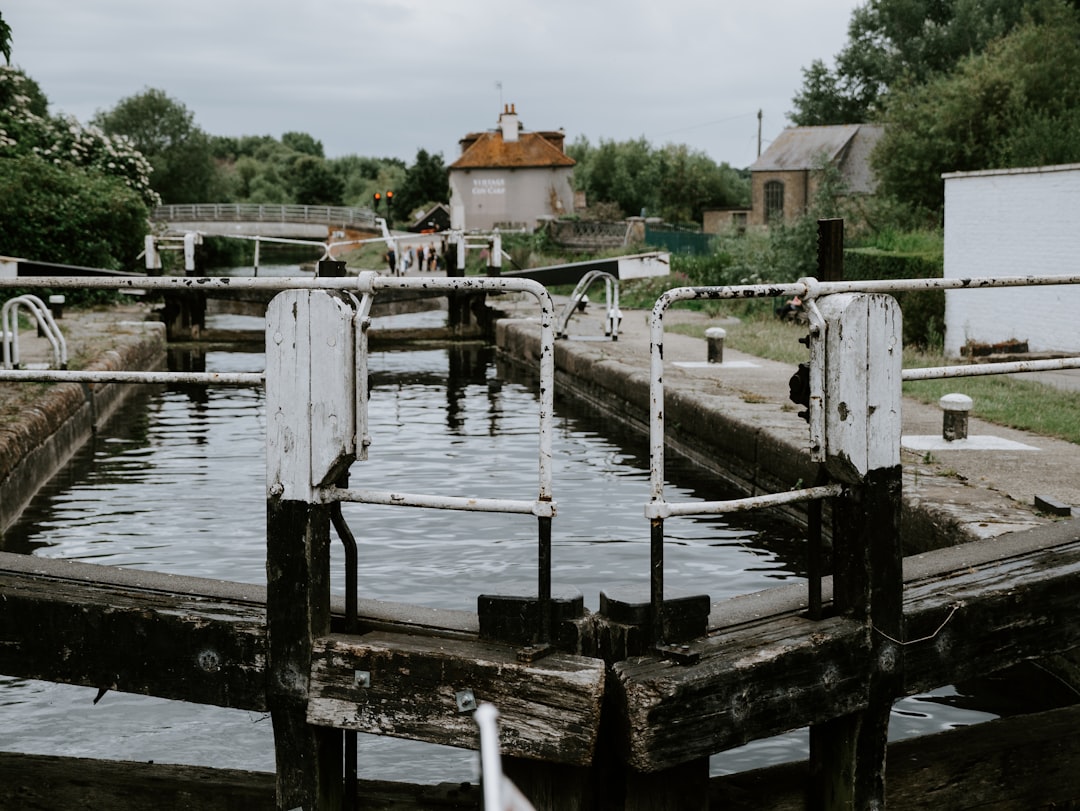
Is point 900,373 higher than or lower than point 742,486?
higher

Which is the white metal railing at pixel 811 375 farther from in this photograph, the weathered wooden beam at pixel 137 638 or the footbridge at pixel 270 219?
the footbridge at pixel 270 219

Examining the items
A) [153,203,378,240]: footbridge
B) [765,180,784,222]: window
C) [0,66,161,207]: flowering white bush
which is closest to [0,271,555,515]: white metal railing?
[0,66,161,207]: flowering white bush

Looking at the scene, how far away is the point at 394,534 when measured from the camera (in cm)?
809

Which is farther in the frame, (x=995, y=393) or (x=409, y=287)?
(x=995, y=393)

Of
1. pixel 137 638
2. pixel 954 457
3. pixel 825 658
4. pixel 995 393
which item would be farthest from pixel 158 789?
pixel 995 393

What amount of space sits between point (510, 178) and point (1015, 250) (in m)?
55.6

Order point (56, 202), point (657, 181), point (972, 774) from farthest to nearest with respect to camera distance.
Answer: point (657, 181), point (56, 202), point (972, 774)

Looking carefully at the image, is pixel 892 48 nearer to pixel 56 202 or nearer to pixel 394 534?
pixel 56 202

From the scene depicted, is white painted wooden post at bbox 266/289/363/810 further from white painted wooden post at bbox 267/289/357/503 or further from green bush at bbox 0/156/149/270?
green bush at bbox 0/156/149/270

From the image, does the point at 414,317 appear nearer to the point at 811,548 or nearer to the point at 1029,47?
the point at 1029,47

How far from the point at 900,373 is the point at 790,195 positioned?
5397 centimetres

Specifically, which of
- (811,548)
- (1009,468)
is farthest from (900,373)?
(1009,468)

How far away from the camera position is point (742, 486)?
9469 mm

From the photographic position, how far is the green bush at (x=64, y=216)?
21.9 metres
